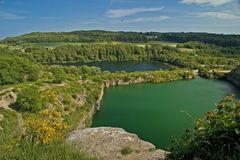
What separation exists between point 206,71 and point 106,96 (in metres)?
27.6

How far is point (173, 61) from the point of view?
8525 centimetres

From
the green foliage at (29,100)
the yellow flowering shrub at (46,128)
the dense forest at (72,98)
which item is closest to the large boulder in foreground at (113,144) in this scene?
the dense forest at (72,98)

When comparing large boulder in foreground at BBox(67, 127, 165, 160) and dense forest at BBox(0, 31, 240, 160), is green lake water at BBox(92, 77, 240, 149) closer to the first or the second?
dense forest at BBox(0, 31, 240, 160)

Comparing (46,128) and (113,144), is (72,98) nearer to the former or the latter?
(113,144)

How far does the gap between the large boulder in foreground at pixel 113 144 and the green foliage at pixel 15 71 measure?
99.0 ft

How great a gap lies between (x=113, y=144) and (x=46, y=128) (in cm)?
451

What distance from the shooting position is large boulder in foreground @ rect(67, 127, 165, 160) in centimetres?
896

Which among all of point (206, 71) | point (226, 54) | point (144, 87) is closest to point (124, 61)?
point (226, 54)

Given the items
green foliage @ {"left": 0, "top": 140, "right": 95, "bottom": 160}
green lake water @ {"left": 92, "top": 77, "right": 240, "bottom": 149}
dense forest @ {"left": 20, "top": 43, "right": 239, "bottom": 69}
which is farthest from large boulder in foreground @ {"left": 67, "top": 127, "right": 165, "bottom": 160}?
dense forest @ {"left": 20, "top": 43, "right": 239, "bottom": 69}

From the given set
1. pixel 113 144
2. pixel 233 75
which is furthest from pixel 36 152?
pixel 233 75

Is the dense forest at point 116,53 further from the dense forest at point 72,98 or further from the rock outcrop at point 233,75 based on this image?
the rock outcrop at point 233,75

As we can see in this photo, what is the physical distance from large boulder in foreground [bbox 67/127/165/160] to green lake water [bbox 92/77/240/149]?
995 cm

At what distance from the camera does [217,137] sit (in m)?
4.48

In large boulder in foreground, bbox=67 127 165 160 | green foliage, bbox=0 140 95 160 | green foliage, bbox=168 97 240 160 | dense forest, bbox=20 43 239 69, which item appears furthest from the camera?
dense forest, bbox=20 43 239 69
